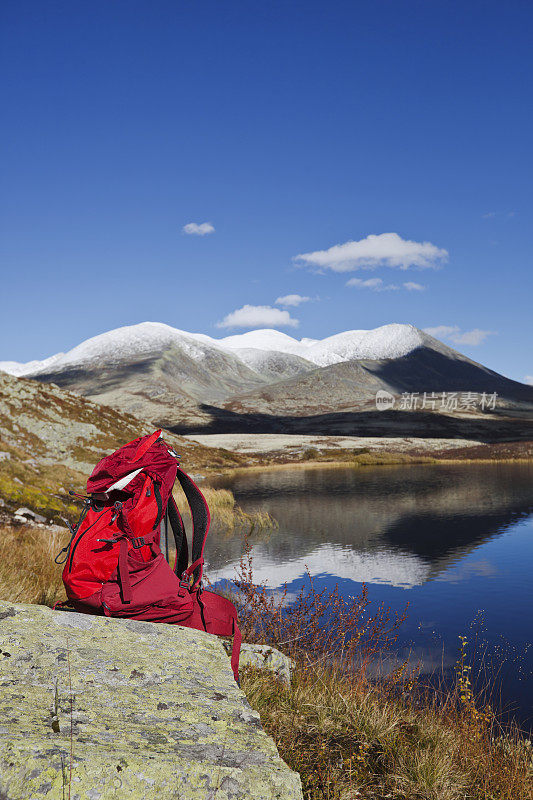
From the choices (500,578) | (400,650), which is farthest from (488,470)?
(400,650)

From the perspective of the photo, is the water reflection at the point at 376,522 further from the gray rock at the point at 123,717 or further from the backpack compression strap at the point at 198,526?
the gray rock at the point at 123,717

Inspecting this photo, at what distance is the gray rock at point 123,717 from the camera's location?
240 centimetres

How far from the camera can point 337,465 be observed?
6456 cm

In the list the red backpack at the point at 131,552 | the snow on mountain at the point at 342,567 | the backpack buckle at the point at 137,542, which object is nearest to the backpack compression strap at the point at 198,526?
the red backpack at the point at 131,552

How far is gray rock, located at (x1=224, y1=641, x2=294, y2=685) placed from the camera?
210 inches

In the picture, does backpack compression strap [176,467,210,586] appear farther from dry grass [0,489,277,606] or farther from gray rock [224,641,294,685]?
dry grass [0,489,277,606]

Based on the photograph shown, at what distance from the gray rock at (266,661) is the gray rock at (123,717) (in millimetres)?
1000

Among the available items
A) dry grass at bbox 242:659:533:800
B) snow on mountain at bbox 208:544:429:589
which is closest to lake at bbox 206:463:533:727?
snow on mountain at bbox 208:544:429:589

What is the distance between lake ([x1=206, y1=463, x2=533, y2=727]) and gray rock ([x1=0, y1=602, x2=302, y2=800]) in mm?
7007

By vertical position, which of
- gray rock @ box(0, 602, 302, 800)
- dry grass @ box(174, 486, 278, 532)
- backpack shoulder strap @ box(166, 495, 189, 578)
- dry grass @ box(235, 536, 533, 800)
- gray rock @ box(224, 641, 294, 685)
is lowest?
dry grass @ box(174, 486, 278, 532)

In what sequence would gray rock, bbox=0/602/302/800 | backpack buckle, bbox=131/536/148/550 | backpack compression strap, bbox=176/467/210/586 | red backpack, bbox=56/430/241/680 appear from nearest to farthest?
gray rock, bbox=0/602/302/800 → red backpack, bbox=56/430/241/680 → backpack buckle, bbox=131/536/148/550 → backpack compression strap, bbox=176/467/210/586

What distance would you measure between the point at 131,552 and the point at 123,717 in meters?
1.70

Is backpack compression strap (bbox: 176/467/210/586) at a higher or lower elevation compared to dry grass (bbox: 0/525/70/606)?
higher

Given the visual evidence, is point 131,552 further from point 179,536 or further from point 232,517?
point 232,517
